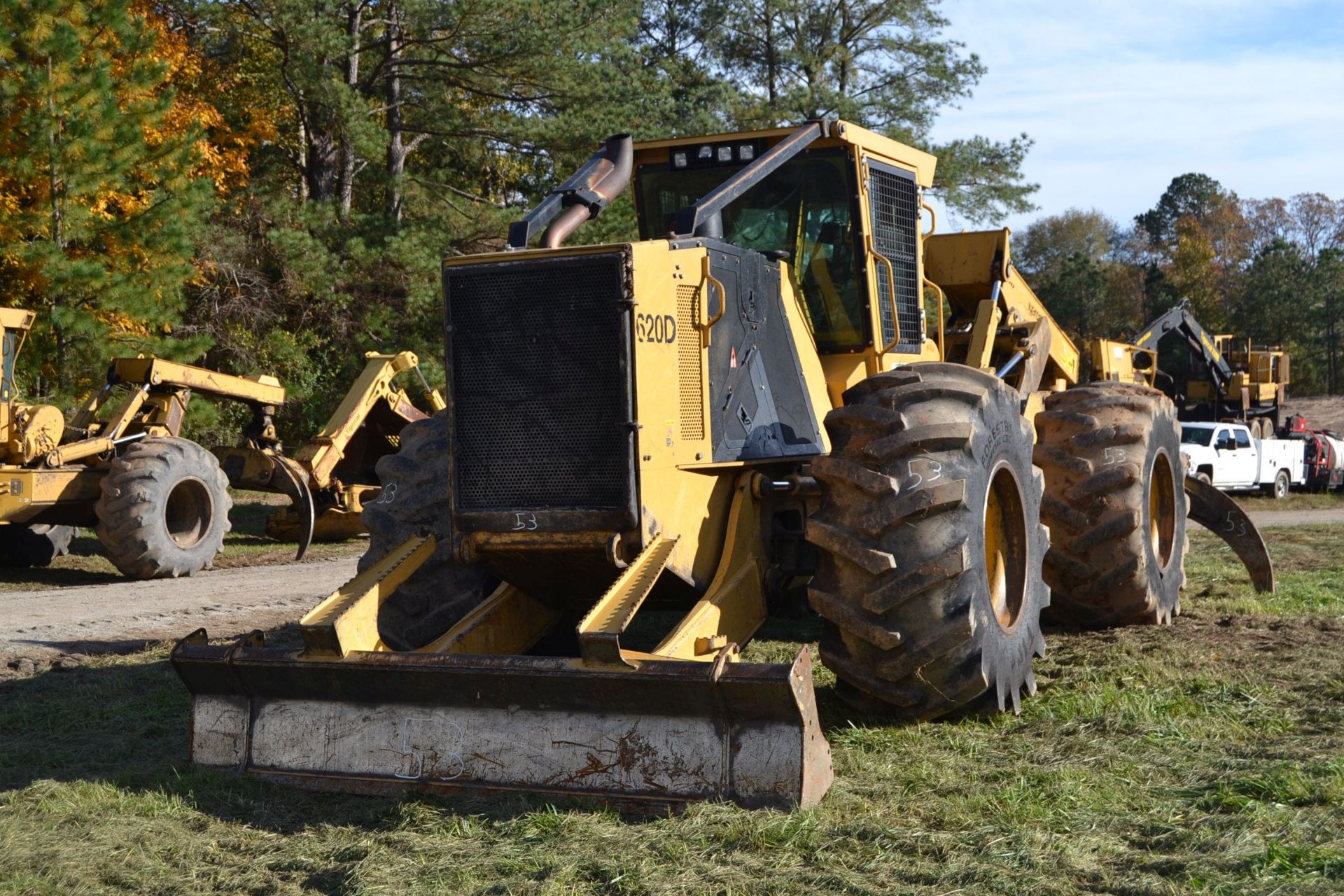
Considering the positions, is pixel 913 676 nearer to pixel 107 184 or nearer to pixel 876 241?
pixel 876 241

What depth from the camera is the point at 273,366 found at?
85.7 feet

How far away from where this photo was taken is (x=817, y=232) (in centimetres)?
746

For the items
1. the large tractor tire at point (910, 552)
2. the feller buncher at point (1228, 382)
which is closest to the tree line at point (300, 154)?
the feller buncher at point (1228, 382)

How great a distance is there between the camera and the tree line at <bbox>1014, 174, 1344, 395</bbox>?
5353cm

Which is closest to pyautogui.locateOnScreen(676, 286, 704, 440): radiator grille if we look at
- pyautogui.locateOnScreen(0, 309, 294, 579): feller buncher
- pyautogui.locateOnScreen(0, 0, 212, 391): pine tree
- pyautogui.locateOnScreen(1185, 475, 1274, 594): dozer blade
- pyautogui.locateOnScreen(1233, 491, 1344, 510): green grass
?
pyautogui.locateOnScreen(1185, 475, 1274, 594): dozer blade

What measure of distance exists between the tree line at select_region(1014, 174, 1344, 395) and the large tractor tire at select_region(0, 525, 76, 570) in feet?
146

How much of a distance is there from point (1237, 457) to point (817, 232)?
66.2 ft

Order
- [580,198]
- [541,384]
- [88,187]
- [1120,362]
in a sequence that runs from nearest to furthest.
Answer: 1. [541,384]
2. [580,198]
3. [1120,362]
4. [88,187]

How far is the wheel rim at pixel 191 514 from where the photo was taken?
14.9 metres

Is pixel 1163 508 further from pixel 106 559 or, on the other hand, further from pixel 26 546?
pixel 26 546

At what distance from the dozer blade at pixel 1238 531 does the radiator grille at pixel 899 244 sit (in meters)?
3.20

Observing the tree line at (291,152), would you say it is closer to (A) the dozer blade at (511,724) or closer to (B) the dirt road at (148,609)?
(B) the dirt road at (148,609)

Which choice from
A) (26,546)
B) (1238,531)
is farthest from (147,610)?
(1238,531)

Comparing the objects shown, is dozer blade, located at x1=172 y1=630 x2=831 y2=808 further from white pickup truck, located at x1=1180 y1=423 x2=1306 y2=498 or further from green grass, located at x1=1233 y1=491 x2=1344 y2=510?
white pickup truck, located at x1=1180 y1=423 x2=1306 y2=498
